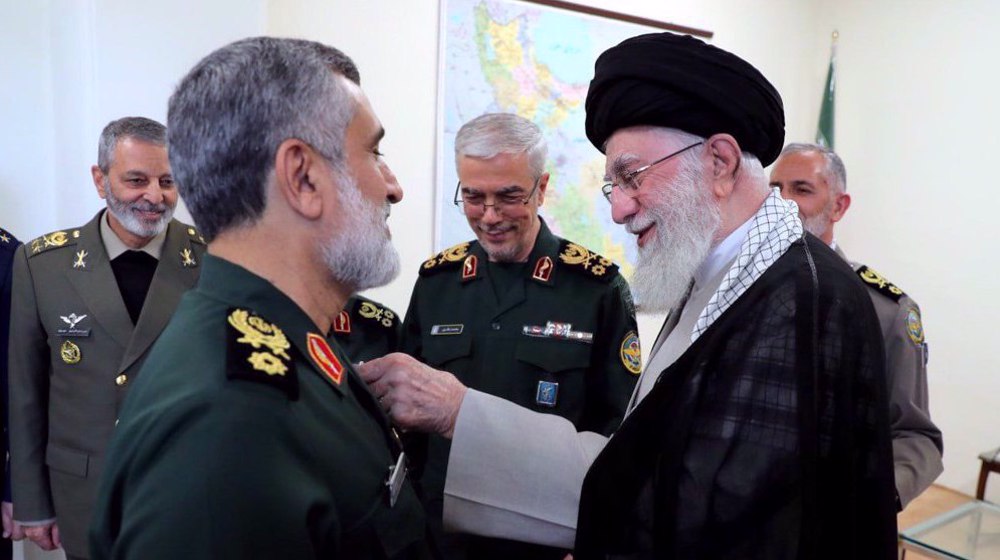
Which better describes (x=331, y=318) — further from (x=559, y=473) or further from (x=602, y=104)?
(x=602, y=104)

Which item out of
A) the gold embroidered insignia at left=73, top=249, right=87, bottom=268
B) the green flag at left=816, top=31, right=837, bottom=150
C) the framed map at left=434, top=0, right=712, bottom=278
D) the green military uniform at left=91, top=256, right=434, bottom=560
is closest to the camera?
the green military uniform at left=91, top=256, right=434, bottom=560

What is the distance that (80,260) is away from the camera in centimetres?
209

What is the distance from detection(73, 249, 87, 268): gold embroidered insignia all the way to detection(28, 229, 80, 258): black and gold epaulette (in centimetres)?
5

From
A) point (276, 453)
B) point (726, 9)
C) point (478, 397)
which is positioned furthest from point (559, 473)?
point (726, 9)

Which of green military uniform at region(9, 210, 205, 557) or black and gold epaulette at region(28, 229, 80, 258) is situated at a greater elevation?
black and gold epaulette at region(28, 229, 80, 258)

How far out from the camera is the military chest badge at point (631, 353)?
73.1 inches

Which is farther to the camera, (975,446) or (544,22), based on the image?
(975,446)

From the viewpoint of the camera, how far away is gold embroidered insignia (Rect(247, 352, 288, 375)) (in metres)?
0.77

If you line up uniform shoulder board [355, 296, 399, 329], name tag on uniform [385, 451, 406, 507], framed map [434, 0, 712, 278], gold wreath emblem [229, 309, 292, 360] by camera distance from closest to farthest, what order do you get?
gold wreath emblem [229, 309, 292, 360] → name tag on uniform [385, 451, 406, 507] → uniform shoulder board [355, 296, 399, 329] → framed map [434, 0, 712, 278]

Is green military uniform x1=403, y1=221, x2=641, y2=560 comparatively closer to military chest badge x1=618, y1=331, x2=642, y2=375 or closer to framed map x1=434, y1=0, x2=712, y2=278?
military chest badge x1=618, y1=331, x2=642, y2=375

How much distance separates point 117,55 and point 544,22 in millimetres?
2153

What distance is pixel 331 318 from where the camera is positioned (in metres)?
1.00

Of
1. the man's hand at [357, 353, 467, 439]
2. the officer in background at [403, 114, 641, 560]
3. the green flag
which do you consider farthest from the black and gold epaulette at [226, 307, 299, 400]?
the green flag

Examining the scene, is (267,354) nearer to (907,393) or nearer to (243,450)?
(243,450)
